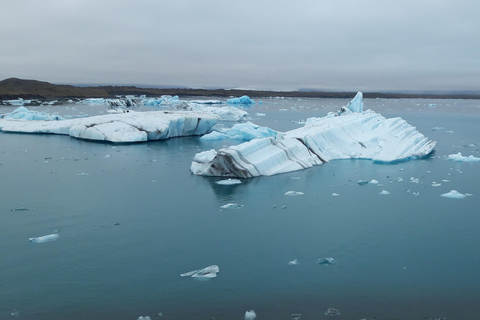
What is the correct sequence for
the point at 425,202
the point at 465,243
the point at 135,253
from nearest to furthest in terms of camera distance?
1. the point at 135,253
2. the point at 465,243
3. the point at 425,202

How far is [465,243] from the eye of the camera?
4.85 meters

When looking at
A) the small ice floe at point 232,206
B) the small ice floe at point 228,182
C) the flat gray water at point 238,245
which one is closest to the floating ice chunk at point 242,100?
the flat gray water at point 238,245

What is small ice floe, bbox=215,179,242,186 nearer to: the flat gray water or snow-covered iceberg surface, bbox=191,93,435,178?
the flat gray water

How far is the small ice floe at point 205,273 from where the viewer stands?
3.92 m

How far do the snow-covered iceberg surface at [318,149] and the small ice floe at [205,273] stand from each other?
3862 millimetres

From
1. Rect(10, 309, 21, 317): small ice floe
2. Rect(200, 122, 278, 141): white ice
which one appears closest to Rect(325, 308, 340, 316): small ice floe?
Rect(10, 309, 21, 317): small ice floe

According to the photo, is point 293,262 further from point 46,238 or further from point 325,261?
point 46,238

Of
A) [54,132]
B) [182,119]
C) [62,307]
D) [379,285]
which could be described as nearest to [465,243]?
[379,285]

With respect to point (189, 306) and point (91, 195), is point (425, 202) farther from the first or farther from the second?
point (91, 195)

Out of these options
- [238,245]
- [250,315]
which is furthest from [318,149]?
[250,315]

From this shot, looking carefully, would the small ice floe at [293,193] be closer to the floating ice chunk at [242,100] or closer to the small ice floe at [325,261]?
the small ice floe at [325,261]

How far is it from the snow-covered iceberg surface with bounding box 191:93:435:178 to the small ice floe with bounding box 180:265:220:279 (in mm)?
3862

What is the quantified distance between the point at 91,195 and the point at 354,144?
6.29 metres

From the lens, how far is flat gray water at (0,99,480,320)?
11.5 ft
